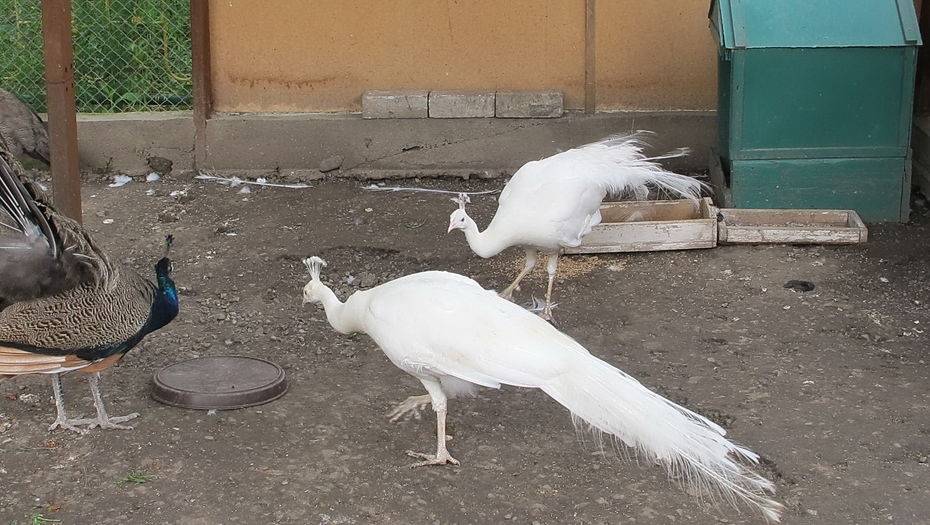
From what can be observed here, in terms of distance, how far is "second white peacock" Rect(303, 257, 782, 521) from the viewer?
374 centimetres

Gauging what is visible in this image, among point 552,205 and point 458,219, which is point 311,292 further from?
point 552,205

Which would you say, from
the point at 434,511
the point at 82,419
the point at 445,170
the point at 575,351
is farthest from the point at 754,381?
the point at 445,170

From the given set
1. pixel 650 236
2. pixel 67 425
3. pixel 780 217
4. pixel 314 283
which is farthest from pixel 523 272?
pixel 67 425

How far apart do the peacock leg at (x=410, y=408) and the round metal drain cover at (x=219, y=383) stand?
1.77 feet

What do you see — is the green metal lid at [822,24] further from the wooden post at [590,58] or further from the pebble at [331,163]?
the pebble at [331,163]

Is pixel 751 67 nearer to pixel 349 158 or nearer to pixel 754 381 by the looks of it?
pixel 754 381

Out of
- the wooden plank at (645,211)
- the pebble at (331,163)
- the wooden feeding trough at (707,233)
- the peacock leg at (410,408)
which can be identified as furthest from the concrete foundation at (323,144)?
the peacock leg at (410,408)

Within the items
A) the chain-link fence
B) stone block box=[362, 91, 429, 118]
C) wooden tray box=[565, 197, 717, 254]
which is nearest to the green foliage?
wooden tray box=[565, 197, 717, 254]

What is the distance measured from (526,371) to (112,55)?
221 inches

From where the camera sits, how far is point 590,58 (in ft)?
26.3

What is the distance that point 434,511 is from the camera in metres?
4.04

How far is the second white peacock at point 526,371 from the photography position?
A: 12.3 ft

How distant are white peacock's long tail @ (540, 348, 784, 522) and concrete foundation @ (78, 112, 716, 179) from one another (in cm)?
429

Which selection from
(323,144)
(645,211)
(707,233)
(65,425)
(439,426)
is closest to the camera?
(439,426)
